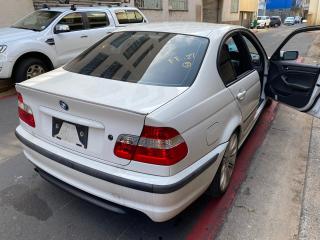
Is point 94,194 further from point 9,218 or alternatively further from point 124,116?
point 9,218

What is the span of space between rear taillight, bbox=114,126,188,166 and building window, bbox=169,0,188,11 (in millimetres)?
18812

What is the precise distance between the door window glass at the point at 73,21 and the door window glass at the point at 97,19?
266mm

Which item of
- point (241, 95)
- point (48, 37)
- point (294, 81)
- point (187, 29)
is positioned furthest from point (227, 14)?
point (241, 95)

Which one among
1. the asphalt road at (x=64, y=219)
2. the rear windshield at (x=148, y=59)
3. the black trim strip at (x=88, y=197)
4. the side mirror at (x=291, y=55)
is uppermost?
the rear windshield at (x=148, y=59)

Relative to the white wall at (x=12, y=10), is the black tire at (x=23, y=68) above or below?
below

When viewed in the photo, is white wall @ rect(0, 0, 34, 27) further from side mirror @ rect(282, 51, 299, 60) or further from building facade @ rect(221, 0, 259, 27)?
building facade @ rect(221, 0, 259, 27)

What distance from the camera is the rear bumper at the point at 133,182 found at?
213cm

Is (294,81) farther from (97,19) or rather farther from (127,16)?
(127,16)

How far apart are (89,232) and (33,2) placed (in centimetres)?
1014

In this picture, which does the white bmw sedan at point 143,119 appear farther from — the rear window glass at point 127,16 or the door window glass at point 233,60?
the rear window glass at point 127,16

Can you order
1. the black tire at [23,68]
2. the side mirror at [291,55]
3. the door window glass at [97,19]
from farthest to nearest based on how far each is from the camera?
the door window glass at [97,19] → the black tire at [23,68] → the side mirror at [291,55]

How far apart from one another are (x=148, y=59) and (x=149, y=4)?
16356 mm

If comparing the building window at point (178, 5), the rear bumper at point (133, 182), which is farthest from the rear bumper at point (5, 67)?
the building window at point (178, 5)

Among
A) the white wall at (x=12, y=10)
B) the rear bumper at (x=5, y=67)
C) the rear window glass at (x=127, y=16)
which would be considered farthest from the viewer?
the white wall at (x=12, y=10)
